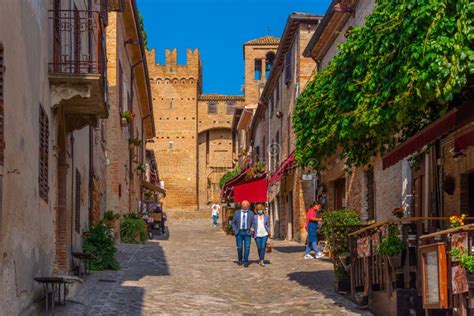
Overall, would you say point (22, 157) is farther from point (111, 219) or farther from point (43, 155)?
point (111, 219)

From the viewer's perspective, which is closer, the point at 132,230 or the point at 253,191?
the point at 132,230

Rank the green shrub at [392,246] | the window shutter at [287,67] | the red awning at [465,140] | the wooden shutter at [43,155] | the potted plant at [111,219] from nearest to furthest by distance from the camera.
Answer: the red awning at [465,140] < the green shrub at [392,246] < the wooden shutter at [43,155] < the potted plant at [111,219] < the window shutter at [287,67]

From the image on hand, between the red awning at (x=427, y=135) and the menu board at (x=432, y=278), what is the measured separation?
5.17 feet

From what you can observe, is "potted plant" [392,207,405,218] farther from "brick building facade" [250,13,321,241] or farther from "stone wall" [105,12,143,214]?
"stone wall" [105,12,143,214]

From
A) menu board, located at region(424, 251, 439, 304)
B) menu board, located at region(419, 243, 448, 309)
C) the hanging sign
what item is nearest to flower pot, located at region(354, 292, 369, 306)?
the hanging sign

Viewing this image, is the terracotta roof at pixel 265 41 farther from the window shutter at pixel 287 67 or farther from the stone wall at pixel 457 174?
the stone wall at pixel 457 174

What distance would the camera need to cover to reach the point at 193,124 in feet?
258

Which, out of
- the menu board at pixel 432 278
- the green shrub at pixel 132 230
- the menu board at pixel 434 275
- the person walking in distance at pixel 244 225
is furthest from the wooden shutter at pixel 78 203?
the green shrub at pixel 132 230

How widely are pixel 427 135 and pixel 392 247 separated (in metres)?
1.52

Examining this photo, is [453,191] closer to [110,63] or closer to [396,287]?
[396,287]

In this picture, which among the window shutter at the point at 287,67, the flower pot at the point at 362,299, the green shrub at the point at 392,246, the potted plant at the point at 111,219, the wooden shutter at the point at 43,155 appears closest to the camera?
the green shrub at the point at 392,246

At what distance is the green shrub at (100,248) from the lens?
16.6 meters

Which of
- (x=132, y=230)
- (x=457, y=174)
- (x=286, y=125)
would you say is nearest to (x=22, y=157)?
(x=457, y=174)

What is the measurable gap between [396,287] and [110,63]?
16458 mm
